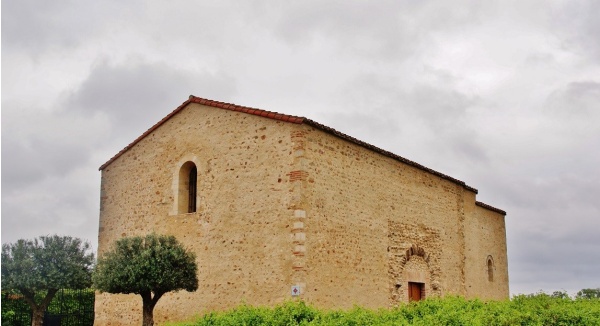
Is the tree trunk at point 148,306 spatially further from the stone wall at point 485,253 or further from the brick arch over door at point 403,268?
the stone wall at point 485,253

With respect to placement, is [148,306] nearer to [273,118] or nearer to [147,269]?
[147,269]

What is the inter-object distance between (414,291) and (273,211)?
6.84 meters

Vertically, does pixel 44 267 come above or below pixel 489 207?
below

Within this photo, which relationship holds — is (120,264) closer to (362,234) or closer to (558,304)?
(362,234)

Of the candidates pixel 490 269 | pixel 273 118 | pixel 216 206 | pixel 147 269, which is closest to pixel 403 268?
pixel 216 206

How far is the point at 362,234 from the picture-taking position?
58.4ft

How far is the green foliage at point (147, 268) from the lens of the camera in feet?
51.8

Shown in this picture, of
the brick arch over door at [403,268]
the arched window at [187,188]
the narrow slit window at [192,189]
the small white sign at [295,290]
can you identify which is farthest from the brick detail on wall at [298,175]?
the brick arch over door at [403,268]

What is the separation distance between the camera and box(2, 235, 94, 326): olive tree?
64.4ft

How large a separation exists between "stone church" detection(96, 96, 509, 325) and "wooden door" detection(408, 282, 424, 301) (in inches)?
2.9

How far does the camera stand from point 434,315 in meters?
10.2

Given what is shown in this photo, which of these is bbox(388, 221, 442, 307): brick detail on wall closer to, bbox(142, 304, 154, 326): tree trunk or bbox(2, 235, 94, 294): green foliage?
bbox(142, 304, 154, 326): tree trunk

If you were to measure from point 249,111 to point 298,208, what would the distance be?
340 centimetres

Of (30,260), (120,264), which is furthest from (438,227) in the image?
(30,260)
